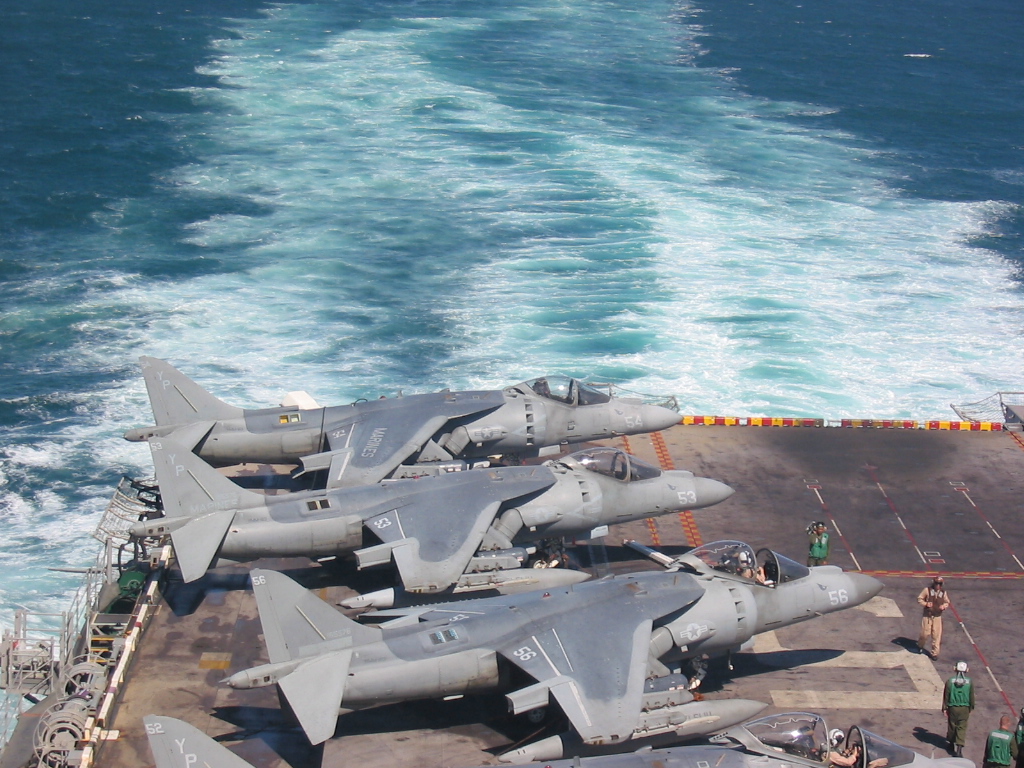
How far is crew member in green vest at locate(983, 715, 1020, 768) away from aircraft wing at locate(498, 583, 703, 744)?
7003mm

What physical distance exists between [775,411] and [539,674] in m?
32.9

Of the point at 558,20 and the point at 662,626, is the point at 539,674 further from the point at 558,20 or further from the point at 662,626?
the point at 558,20

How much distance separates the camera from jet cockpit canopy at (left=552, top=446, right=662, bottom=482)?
32.5 m

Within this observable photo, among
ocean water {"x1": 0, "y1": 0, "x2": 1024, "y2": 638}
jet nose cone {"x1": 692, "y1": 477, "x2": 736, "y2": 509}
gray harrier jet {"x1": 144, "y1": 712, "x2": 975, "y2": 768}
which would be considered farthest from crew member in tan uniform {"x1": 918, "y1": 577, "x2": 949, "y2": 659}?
ocean water {"x1": 0, "y1": 0, "x2": 1024, "y2": 638}

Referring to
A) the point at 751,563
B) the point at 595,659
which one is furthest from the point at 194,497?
the point at 751,563

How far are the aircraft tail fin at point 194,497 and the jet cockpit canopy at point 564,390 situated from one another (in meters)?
11.0

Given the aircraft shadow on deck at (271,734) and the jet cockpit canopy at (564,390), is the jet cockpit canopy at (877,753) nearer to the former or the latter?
the aircraft shadow on deck at (271,734)

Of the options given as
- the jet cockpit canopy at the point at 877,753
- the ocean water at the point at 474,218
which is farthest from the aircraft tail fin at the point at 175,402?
the jet cockpit canopy at the point at 877,753

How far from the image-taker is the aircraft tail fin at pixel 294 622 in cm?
2481

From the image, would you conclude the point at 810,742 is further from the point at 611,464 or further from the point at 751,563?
the point at 611,464

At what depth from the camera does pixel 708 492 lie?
109ft

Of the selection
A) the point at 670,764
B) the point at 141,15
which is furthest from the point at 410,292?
the point at 141,15

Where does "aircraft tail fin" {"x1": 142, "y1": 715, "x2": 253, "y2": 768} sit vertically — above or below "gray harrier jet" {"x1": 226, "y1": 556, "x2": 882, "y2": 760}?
above

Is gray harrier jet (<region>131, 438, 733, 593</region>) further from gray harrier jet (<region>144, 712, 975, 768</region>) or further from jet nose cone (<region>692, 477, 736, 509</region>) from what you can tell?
gray harrier jet (<region>144, 712, 975, 768</region>)
